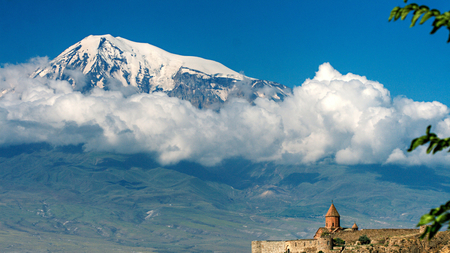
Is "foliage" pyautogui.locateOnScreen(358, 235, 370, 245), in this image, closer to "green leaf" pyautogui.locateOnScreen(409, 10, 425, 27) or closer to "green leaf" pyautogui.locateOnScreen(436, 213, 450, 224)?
"green leaf" pyautogui.locateOnScreen(436, 213, 450, 224)

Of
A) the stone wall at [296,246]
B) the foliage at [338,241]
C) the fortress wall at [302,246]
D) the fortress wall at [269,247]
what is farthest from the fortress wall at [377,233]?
the fortress wall at [269,247]

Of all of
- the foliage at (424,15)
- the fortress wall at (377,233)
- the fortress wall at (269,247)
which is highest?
the fortress wall at (377,233)

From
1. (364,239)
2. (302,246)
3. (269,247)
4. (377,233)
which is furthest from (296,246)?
(377,233)

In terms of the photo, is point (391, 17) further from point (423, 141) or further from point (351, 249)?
point (351, 249)

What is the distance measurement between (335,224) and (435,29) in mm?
83452

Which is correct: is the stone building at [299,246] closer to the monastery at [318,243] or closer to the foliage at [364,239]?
the monastery at [318,243]

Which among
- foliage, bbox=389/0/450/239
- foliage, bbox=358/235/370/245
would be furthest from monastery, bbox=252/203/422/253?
foliage, bbox=389/0/450/239

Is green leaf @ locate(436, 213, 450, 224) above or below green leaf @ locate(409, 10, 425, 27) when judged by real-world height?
below

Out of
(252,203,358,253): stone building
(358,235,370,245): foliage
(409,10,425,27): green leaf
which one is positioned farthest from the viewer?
(358,235,370,245): foliage

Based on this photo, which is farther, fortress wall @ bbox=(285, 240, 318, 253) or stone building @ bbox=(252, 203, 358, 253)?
fortress wall @ bbox=(285, 240, 318, 253)

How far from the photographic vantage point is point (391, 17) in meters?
13.9

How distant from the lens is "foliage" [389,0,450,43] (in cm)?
1299

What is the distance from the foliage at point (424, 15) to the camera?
12992mm

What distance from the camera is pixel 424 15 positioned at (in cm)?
1326
